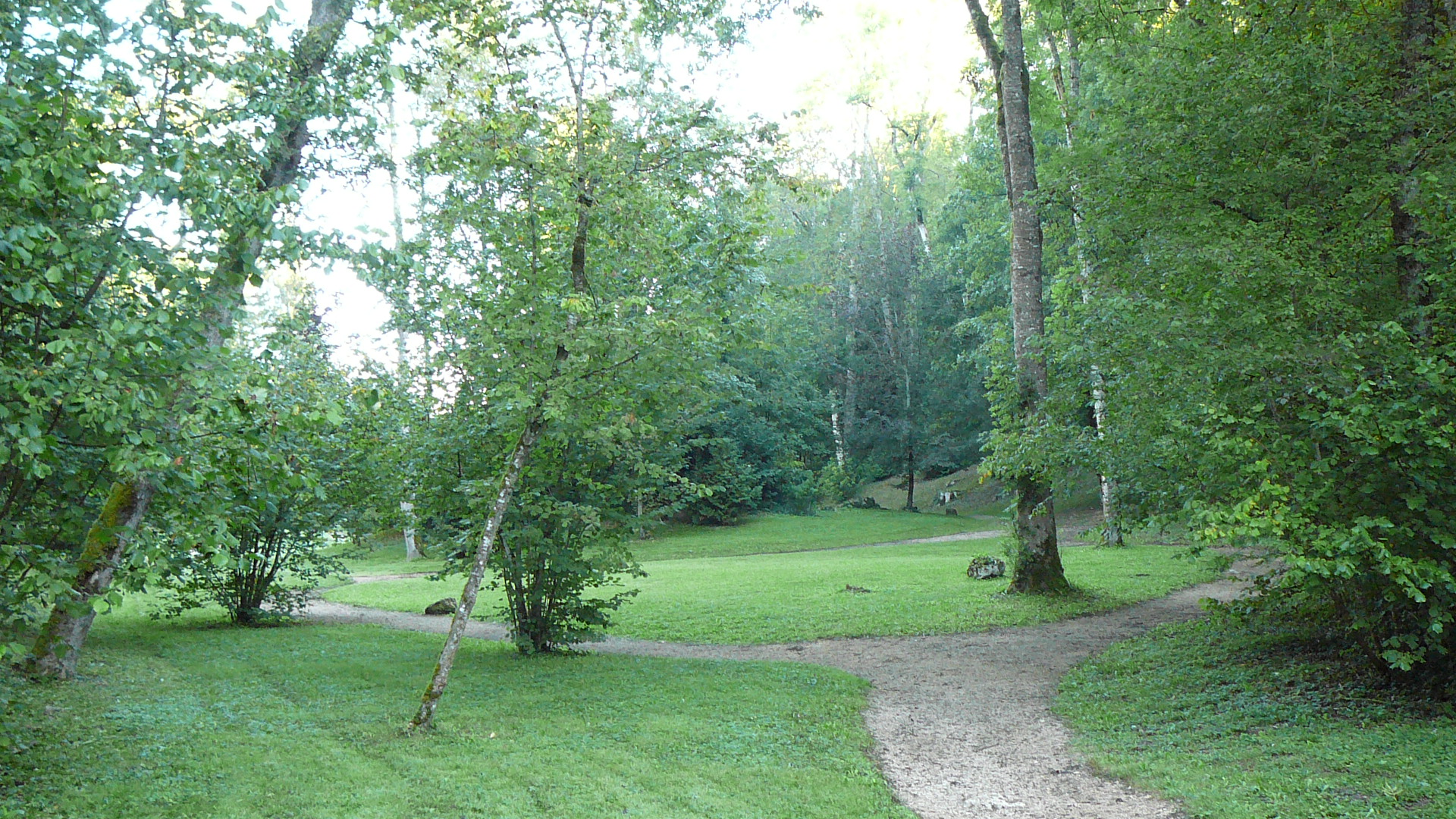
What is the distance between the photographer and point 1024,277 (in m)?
14.4

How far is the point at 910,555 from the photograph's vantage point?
22906mm

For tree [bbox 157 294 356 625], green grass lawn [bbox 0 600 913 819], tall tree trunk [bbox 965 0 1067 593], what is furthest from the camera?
tall tree trunk [bbox 965 0 1067 593]

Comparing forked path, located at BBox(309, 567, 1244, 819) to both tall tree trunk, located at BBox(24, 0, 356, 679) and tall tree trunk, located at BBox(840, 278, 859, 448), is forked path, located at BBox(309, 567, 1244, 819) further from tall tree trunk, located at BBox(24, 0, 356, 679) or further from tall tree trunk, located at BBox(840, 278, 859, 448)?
tall tree trunk, located at BBox(840, 278, 859, 448)

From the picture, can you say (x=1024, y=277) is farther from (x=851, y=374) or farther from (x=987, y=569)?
(x=851, y=374)

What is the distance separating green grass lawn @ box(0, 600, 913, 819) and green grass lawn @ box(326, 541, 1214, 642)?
9.75 ft

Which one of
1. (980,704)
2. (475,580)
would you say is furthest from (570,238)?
(980,704)

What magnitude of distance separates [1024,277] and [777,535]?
17688 millimetres

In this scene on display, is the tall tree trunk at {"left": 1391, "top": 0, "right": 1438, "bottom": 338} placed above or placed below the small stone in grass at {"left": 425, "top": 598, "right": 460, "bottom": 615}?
above

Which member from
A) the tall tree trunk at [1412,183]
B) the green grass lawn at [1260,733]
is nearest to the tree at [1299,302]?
the tall tree trunk at [1412,183]

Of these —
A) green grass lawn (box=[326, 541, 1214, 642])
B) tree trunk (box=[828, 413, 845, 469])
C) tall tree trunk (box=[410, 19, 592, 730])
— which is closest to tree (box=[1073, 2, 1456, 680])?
green grass lawn (box=[326, 541, 1214, 642])

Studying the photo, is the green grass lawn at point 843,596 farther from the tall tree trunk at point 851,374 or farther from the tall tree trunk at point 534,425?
the tall tree trunk at point 851,374

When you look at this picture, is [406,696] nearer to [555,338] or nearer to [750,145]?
[555,338]

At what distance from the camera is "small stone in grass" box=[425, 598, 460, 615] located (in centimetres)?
1480

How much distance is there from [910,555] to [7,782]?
19.8 meters
